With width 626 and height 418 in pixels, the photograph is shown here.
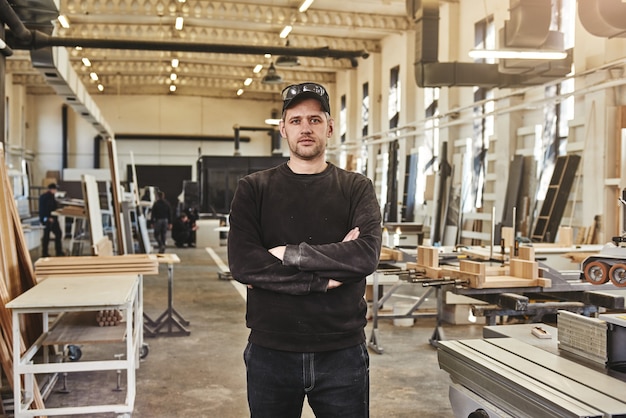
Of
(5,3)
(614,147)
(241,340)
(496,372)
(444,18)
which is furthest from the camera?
(444,18)

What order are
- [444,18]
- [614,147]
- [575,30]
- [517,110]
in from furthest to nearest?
[444,18] → [517,110] → [575,30] → [614,147]

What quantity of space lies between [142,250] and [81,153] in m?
16.3

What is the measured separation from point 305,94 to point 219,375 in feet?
12.2

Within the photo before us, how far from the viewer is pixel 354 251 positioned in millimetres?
2094

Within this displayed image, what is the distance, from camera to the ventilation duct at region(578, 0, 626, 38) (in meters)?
5.36

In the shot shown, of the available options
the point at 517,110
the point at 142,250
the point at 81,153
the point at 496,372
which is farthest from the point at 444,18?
the point at 81,153

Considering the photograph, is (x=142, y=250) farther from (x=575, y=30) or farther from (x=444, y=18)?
(x=444, y=18)

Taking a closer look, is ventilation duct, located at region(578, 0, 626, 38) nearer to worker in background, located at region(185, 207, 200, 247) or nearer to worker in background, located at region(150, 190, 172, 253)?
worker in background, located at region(150, 190, 172, 253)

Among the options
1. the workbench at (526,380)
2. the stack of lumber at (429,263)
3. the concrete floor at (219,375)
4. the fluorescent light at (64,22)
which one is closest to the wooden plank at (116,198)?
the concrete floor at (219,375)

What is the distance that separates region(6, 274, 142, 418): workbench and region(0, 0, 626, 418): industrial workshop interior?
0.02 metres

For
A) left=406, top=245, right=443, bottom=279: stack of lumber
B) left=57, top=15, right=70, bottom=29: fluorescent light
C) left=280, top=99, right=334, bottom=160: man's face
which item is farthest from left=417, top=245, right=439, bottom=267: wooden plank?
left=57, top=15, right=70, bottom=29: fluorescent light

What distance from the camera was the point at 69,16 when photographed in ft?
47.5

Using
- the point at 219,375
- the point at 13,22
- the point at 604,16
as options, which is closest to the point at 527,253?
the point at 604,16

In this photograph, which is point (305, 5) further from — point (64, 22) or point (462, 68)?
point (64, 22)
